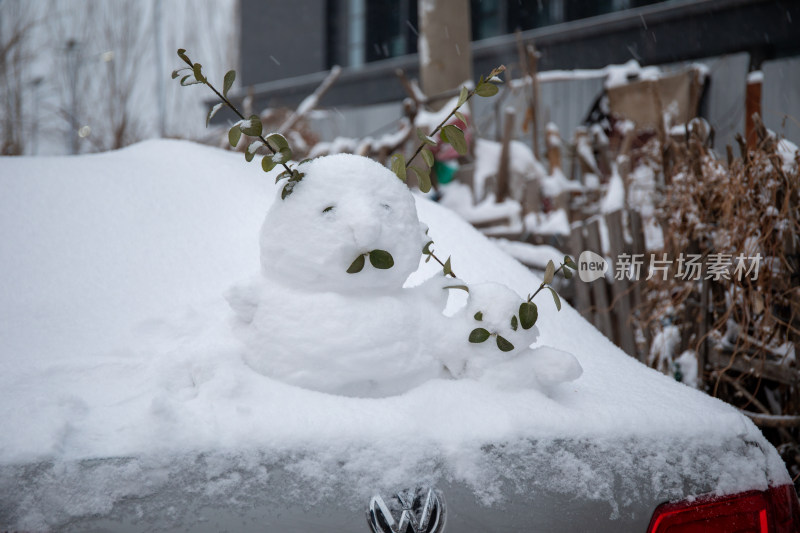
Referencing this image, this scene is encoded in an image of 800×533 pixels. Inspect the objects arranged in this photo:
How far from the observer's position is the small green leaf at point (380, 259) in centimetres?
120

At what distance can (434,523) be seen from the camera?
99cm

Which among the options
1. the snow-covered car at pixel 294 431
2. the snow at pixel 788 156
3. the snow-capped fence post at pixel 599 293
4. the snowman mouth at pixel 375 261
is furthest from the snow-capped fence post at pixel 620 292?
the snowman mouth at pixel 375 261

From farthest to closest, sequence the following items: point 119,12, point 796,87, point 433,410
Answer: point 119,12 → point 796,87 → point 433,410

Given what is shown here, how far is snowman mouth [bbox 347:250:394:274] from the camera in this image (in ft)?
3.91

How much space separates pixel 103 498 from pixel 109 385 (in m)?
0.24

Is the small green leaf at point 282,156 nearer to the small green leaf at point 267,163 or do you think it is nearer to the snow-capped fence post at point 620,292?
the small green leaf at point 267,163

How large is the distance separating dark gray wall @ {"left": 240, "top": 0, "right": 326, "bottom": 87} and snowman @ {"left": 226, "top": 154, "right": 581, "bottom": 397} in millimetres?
10861

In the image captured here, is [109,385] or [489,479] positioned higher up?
[109,385]

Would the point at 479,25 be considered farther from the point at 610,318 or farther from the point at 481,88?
the point at 481,88

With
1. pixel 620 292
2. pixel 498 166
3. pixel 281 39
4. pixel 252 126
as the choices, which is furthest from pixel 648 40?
pixel 281 39

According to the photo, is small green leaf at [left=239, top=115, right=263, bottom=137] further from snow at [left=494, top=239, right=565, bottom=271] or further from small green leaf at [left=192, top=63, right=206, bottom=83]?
snow at [left=494, top=239, right=565, bottom=271]

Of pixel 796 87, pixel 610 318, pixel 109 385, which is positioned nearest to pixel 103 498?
pixel 109 385

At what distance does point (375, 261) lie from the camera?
1.20m

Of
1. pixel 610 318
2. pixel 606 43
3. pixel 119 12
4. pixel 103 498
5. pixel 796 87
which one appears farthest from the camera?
pixel 119 12
